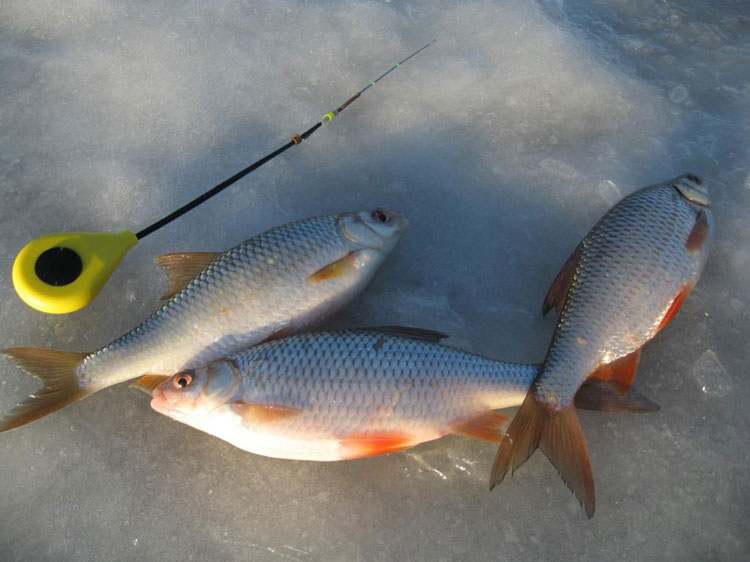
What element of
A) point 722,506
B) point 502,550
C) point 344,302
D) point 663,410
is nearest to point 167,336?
point 344,302

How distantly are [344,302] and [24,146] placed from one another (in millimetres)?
1728

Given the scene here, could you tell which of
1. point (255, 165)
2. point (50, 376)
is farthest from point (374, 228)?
point (50, 376)

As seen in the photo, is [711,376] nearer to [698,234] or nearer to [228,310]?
[698,234]

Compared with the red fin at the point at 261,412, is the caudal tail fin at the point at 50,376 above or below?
above

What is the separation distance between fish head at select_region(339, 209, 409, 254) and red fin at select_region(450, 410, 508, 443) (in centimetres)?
70

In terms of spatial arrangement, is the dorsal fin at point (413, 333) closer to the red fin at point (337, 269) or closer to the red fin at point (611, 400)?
the red fin at point (337, 269)

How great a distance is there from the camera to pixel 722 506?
186cm

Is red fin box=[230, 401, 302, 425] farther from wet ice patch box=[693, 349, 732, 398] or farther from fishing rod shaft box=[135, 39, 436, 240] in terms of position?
wet ice patch box=[693, 349, 732, 398]

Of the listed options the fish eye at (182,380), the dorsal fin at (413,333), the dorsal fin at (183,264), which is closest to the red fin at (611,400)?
the dorsal fin at (413,333)

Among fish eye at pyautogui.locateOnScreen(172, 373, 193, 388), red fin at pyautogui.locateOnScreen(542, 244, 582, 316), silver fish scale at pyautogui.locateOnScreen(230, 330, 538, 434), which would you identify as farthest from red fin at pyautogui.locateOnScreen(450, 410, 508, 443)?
fish eye at pyautogui.locateOnScreen(172, 373, 193, 388)

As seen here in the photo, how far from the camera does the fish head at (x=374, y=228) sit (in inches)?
81.9

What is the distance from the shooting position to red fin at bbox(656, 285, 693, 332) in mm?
1938

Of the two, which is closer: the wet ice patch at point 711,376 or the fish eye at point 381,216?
the wet ice patch at point 711,376

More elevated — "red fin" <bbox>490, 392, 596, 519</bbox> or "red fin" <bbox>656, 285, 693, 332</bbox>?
"red fin" <bbox>656, 285, 693, 332</bbox>
